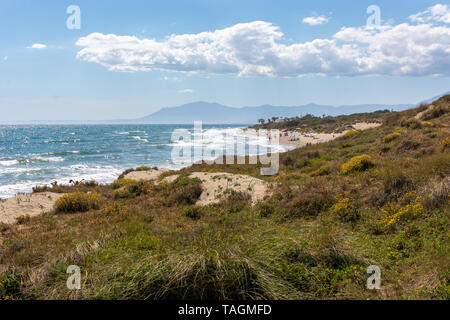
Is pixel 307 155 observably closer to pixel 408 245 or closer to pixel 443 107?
pixel 443 107

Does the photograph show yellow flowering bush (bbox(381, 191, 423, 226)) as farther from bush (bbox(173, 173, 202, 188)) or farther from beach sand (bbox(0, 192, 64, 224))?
beach sand (bbox(0, 192, 64, 224))

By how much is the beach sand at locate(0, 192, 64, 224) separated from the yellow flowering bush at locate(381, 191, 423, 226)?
14.0 m

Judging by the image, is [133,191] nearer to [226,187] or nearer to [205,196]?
[205,196]

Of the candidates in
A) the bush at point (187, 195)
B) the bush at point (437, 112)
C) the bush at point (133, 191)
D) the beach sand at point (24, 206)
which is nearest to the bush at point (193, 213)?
the bush at point (187, 195)

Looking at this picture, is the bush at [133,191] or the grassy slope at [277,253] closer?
the grassy slope at [277,253]

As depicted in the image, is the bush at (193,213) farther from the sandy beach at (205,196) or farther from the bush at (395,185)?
the bush at (395,185)

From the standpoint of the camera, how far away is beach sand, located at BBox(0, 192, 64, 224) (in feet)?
39.2

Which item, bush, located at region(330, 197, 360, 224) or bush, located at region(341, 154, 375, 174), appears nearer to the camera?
bush, located at region(330, 197, 360, 224)

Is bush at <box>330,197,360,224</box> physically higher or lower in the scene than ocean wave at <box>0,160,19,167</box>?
higher

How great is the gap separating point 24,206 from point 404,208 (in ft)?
53.2

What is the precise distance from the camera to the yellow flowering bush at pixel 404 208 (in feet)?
21.5

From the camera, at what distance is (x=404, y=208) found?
697 centimetres

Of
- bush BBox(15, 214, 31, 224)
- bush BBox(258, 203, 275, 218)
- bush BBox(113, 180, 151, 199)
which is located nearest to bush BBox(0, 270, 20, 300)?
bush BBox(258, 203, 275, 218)

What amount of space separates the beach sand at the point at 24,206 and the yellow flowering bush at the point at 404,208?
14040mm
